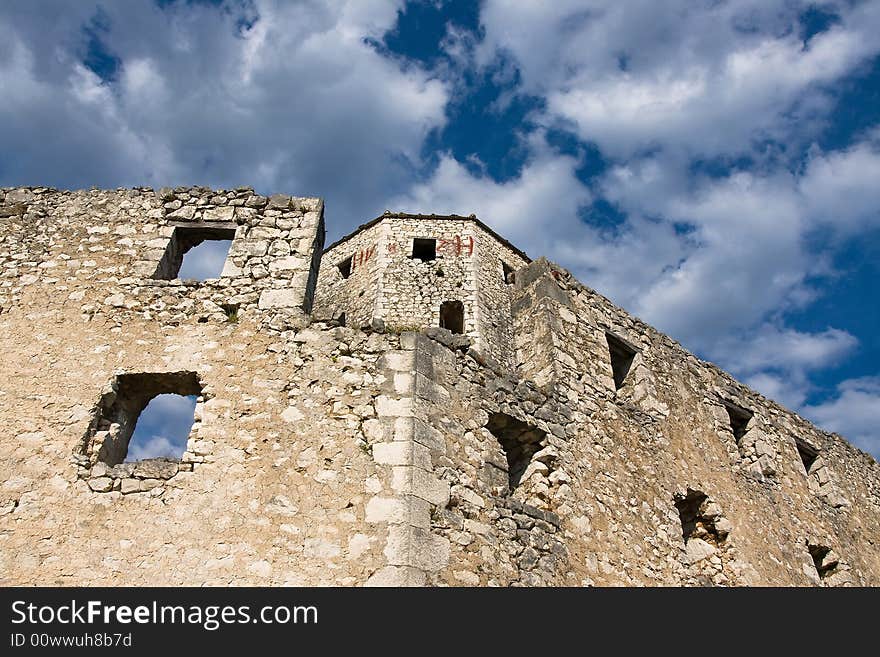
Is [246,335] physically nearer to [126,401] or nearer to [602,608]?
[126,401]

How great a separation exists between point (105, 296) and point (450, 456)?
4.06 m

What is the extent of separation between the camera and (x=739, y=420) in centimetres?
1240

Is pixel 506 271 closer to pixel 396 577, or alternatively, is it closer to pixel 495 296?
pixel 495 296

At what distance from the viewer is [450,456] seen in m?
6.76

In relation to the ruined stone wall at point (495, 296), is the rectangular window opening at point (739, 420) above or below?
below

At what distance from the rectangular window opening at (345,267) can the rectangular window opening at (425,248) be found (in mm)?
2146

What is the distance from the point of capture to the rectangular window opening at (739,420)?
1218cm

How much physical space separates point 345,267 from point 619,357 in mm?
12524

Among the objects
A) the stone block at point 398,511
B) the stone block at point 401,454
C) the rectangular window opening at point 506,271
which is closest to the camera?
the stone block at point 398,511

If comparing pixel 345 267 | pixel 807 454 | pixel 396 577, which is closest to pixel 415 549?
pixel 396 577

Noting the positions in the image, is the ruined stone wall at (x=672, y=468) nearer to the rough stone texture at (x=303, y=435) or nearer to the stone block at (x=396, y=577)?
the rough stone texture at (x=303, y=435)

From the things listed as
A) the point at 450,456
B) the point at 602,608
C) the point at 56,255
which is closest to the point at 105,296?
the point at 56,255

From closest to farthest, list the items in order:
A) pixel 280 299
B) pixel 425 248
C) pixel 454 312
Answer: pixel 280 299
pixel 454 312
pixel 425 248

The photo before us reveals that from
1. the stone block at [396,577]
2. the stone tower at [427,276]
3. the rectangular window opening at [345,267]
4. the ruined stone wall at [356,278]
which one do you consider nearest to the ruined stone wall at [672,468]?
the stone block at [396,577]
